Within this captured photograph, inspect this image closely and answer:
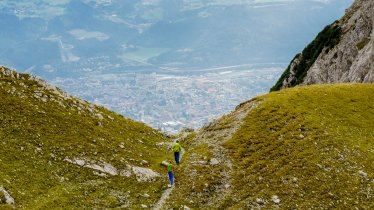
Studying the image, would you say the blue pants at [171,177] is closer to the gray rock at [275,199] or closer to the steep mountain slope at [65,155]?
the steep mountain slope at [65,155]

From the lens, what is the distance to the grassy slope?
4034cm

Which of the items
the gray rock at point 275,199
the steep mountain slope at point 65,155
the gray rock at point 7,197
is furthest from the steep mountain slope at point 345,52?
the gray rock at point 7,197

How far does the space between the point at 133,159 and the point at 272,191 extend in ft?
57.5

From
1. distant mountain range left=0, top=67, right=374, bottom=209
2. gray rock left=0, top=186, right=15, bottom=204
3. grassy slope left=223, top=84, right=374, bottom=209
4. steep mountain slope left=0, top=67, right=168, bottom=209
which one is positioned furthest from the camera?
grassy slope left=223, top=84, right=374, bottom=209

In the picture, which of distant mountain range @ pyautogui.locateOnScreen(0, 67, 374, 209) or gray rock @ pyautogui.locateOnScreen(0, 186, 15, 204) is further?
distant mountain range @ pyautogui.locateOnScreen(0, 67, 374, 209)

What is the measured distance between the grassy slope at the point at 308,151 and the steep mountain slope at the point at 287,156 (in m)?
0.09

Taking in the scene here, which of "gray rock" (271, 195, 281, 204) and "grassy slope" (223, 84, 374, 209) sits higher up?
"grassy slope" (223, 84, 374, 209)

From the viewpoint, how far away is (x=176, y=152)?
50719 millimetres

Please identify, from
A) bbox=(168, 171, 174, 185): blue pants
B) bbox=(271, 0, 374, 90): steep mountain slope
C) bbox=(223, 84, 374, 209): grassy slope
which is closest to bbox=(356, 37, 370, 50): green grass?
bbox=(271, 0, 374, 90): steep mountain slope

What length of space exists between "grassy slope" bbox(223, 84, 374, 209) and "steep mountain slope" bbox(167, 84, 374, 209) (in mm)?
85

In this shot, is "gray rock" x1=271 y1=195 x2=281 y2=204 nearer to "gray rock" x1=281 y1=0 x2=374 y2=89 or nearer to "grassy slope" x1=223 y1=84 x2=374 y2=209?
"grassy slope" x1=223 y1=84 x2=374 y2=209

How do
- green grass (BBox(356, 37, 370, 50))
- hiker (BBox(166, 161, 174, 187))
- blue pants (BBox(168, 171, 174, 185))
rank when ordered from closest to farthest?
hiker (BBox(166, 161, 174, 187)), blue pants (BBox(168, 171, 174, 185)), green grass (BBox(356, 37, 370, 50))

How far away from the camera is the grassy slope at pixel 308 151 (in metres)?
40.3

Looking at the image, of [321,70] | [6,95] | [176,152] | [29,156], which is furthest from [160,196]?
[321,70]
